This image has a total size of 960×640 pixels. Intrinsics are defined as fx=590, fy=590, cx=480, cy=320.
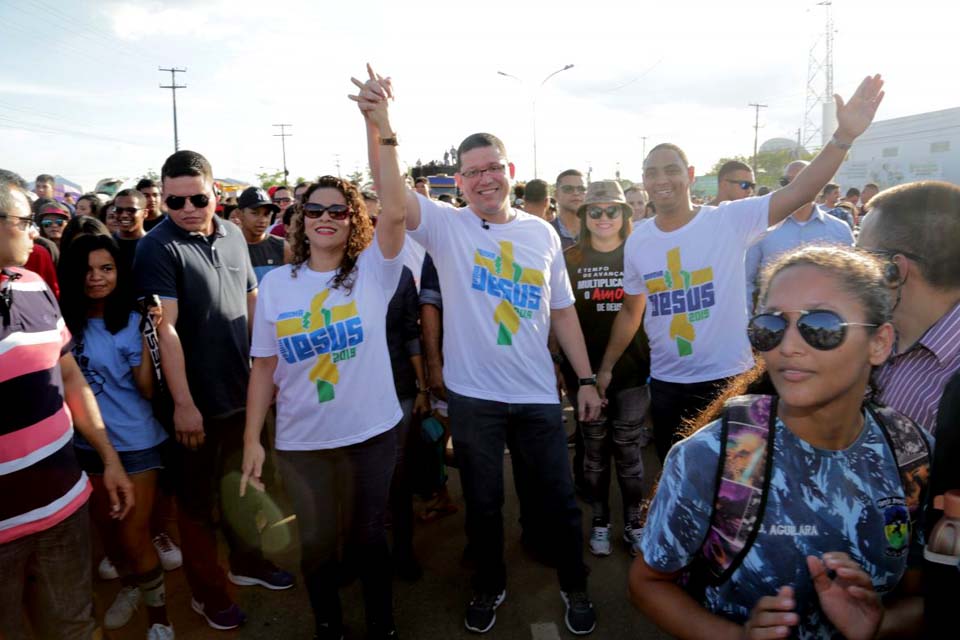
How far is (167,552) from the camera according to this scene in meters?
3.83

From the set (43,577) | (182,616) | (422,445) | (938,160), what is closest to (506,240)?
(422,445)

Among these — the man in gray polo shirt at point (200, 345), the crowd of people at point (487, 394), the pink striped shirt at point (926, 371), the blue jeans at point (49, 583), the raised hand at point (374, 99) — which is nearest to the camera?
the crowd of people at point (487, 394)

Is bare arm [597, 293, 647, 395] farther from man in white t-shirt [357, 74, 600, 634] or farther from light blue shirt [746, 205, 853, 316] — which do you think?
light blue shirt [746, 205, 853, 316]

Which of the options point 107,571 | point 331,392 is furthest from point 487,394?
point 107,571

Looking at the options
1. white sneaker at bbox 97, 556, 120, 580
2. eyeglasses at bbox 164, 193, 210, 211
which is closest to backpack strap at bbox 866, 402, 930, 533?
eyeglasses at bbox 164, 193, 210, 211

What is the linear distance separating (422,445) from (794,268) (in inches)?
111

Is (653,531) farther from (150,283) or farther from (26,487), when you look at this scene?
(150,283)

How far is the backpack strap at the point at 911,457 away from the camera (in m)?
1.32

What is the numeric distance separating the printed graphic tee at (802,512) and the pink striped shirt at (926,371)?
466mm

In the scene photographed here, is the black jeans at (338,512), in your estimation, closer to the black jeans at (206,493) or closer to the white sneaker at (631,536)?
the black jeans at (206,493)

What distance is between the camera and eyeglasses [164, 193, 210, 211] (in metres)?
2.99

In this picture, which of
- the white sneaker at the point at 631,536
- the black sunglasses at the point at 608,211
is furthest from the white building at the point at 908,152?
the white sneaker at the point at 631,536

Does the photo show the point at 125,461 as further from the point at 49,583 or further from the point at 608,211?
the point at 608,211

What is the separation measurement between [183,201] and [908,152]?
177 feet
